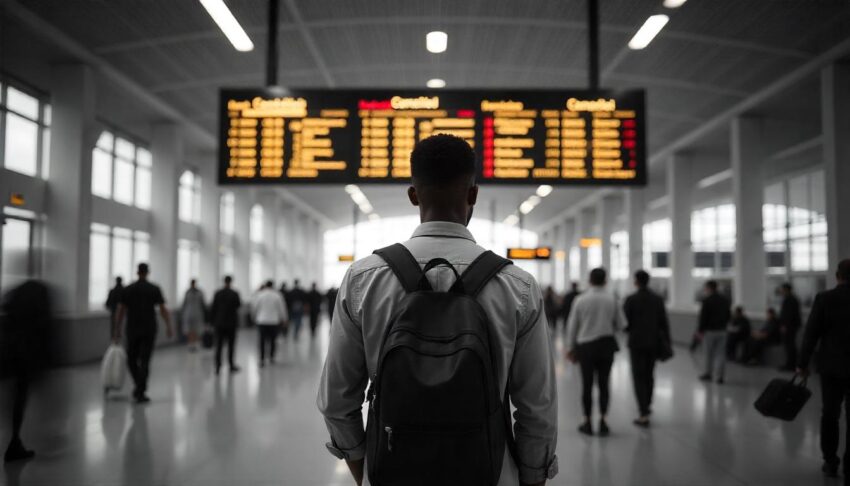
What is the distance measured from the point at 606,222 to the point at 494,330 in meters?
26.3

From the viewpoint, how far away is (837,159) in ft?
36.0

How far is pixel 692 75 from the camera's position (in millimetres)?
12156

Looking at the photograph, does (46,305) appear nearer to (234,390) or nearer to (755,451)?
(234,390)

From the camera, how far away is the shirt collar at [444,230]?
5.98 feet

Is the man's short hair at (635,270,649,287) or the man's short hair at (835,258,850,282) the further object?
the man's short hair at (635,270,649,287)

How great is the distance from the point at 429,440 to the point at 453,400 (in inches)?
4.6

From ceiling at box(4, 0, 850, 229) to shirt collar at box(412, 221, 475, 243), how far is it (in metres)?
7.73

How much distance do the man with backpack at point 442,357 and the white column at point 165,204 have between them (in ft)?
55.1

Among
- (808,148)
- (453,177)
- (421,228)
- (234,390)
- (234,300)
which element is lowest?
(234,390)

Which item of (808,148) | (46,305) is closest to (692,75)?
(808,148)

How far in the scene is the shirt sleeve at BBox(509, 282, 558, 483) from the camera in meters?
1.76

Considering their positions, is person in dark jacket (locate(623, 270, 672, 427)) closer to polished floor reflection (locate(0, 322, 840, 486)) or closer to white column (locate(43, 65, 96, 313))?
polished floor reflection (locate(0, 322, 840, 486))

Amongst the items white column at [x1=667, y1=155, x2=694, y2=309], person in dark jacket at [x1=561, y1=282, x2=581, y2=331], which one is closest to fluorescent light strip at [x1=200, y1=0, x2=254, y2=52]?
person in dark jacket at [x1=561, y1=282, x2=581, y2=331]

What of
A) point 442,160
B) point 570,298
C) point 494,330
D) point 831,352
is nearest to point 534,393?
point 494,330
